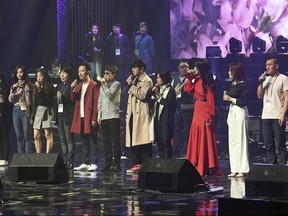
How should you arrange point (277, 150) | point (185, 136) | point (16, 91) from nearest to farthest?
point (277, 150)
point (16, 91)
point (185, 136)

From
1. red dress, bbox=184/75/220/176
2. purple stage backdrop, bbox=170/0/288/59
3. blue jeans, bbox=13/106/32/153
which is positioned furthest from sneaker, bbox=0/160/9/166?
purple stage backdrop, bbox=170/0/288/59

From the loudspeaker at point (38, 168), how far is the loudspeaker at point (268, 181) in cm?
249

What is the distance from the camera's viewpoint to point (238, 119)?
425 inches

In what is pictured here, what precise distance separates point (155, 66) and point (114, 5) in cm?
263

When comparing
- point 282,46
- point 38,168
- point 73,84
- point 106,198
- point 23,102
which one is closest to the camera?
point 106,198

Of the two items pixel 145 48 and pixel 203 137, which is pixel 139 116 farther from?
pixel 145 48

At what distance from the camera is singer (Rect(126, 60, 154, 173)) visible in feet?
36.8

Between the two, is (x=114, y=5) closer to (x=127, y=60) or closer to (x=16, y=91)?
(x=127, y=60)

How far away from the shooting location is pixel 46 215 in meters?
6.86

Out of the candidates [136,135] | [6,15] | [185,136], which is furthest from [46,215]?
[6,15]

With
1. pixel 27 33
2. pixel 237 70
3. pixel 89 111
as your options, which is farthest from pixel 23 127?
pixel 27 33

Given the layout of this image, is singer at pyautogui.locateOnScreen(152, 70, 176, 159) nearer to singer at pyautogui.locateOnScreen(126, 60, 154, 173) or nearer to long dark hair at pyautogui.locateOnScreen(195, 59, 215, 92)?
singer at pyautogui.locateOnScreen(126, 60, 154, 173)

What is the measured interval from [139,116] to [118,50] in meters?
6.70

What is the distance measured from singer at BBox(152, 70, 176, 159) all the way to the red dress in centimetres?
47
